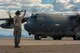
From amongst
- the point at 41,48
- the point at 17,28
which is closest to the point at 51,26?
the point at 17,28

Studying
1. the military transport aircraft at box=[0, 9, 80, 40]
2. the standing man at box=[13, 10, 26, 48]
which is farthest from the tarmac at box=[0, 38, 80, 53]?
the military transport aircraft at box=[0, 9, 80, 40]

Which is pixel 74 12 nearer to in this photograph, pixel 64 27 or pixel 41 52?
pixel 64 27

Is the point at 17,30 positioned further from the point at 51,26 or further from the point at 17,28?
the point at 51,26

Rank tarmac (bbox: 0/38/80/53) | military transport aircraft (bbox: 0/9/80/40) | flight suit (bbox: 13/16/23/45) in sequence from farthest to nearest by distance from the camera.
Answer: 1. military transport aircraft (bbox: 0/9/80/40)
2. flight suit (bbox: 13/16/23/45)
3. tarmac (bbox: 0/38/80/53)

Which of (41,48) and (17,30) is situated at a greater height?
(17,30)

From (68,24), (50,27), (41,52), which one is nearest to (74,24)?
(68,24)

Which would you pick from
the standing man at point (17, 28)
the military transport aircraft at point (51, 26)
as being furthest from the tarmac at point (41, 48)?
the military transport aircraft at point (51, 26)

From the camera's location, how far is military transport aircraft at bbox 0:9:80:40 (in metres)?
36.9

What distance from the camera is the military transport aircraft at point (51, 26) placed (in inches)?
1454

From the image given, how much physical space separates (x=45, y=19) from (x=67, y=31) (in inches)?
121

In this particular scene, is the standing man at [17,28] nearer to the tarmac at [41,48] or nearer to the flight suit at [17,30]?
the flight suit at [17,30]

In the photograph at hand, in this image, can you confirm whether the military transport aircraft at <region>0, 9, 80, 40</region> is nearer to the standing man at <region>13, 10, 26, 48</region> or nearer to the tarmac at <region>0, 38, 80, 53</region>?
the tarmac at <region>0, 38, 80, 53</region>

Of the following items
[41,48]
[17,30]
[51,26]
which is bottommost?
[51,26]

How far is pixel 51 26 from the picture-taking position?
37.7 m
